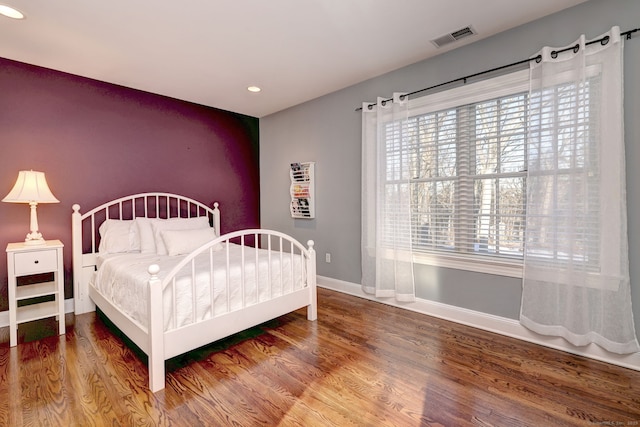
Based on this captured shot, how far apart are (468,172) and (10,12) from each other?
12.1 feet

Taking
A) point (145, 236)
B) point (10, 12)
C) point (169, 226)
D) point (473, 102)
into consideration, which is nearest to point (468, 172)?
point (473, 102)

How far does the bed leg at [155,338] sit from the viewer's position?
1831mm

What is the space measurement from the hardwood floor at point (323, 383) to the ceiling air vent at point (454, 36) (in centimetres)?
248

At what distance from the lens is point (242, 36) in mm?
2512

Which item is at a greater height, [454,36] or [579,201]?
[454,36]

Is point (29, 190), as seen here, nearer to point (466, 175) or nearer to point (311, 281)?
point (311, 281)

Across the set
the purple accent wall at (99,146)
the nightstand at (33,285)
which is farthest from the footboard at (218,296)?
the purple accent wall at (99,146)

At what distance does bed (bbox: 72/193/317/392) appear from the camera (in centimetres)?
196

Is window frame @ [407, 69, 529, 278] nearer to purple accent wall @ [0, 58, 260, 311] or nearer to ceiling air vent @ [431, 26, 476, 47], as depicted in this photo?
ceiling air vent @ [431, 26, 476, 47]

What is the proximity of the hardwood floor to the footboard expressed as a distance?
21 cm

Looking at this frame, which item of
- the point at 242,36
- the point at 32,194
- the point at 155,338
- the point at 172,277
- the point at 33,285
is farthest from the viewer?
the point at 33,285

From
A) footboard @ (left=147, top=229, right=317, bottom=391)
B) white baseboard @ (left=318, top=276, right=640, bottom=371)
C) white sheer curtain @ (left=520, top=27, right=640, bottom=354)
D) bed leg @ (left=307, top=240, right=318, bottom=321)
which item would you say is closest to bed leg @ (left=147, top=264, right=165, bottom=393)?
footboard @ (left=147, top=229, right=317, bottom=391)

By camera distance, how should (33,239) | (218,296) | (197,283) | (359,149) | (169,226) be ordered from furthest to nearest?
(359,149)
(169,226)
(33,239)
(218,296)
(197,283)

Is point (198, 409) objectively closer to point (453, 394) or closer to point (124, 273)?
point (124, 273)
